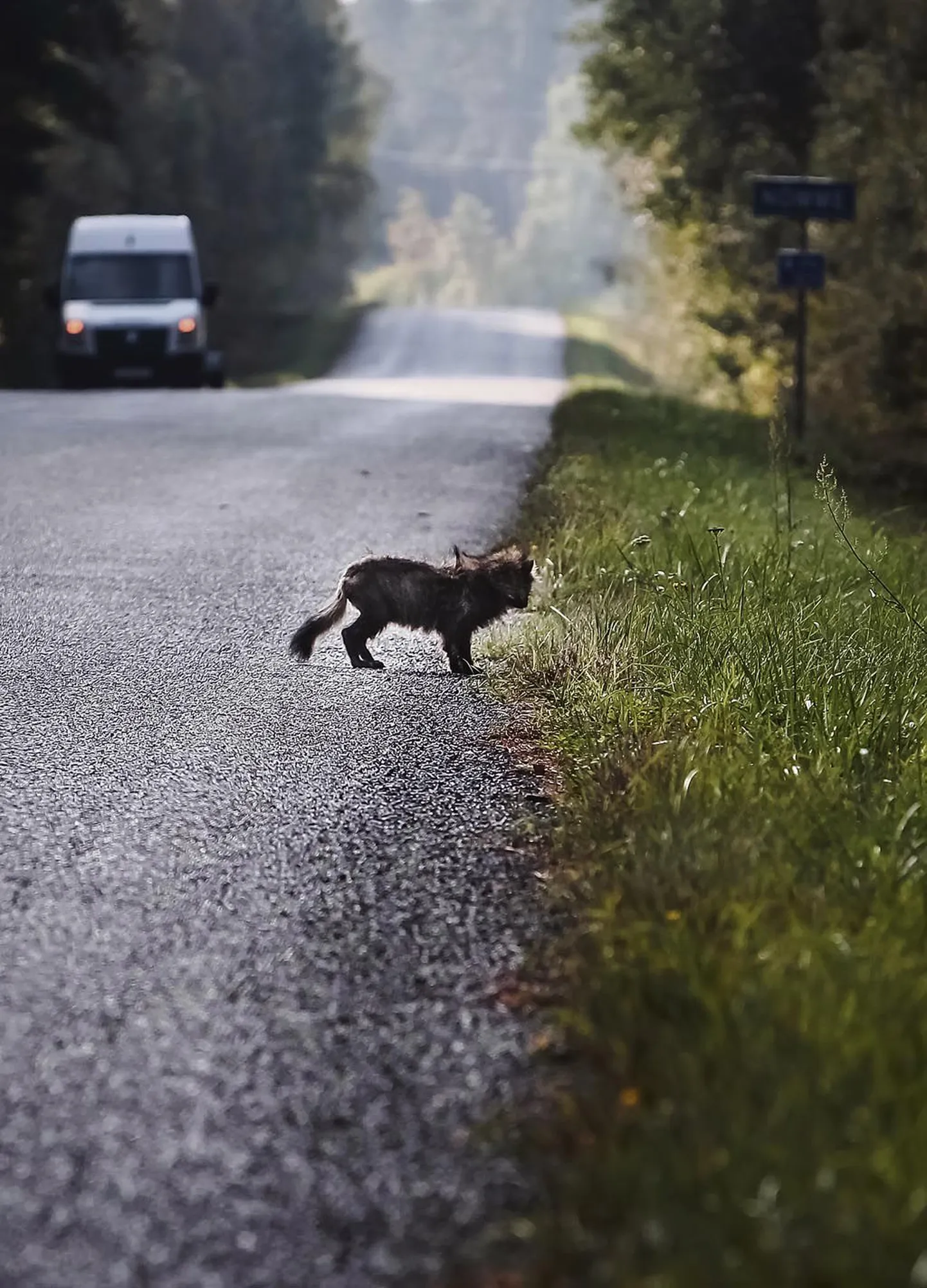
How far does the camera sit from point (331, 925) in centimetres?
414

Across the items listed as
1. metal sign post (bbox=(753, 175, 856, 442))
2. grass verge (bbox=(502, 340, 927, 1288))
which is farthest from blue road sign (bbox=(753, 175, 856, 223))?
grass verge (bbox=(502, 340, 927, 1288))

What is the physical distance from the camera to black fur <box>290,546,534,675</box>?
6902 millimetres

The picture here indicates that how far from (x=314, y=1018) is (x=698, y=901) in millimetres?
879

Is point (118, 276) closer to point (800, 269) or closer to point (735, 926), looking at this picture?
point (800, 269)

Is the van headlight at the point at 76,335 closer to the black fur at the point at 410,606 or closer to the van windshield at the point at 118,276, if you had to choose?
the van windshield at the point at 118,276

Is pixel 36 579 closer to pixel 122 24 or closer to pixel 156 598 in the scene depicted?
pixel 156 598

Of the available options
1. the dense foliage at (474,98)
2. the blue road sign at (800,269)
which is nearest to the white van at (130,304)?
the blue road sign at (800,269)

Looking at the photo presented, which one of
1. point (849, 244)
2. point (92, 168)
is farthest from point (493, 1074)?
point (92, 168)

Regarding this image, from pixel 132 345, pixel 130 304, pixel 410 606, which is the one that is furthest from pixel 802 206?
pixel 130 304

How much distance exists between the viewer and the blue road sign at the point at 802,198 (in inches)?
656

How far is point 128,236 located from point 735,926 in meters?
26.7

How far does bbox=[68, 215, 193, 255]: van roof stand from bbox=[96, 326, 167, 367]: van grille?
59.0 inches

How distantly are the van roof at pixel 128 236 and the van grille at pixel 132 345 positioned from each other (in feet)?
4.92

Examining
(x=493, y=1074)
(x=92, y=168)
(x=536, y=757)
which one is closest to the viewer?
(x=493, y=1074)
